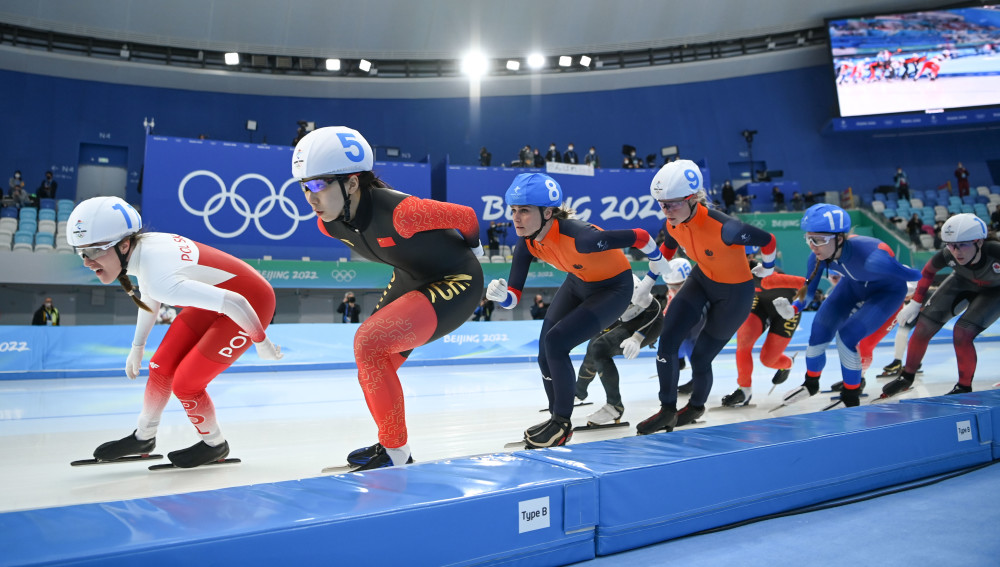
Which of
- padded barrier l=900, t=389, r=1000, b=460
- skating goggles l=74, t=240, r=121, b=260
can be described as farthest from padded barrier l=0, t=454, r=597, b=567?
padded barrier l=900, t=389, r=1000, b=460

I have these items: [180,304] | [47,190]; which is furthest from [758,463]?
[47,190]

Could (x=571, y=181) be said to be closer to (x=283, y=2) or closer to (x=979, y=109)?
(x=283, y=2)

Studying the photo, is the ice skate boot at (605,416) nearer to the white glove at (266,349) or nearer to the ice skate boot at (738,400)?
the ice skate boot at (738,400)

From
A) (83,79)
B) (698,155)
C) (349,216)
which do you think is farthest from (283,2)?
(349,216)

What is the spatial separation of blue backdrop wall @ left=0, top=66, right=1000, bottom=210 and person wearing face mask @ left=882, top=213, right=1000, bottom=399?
19.1 metres

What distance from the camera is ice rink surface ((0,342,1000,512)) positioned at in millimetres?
3512

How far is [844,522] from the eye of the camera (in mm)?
2783

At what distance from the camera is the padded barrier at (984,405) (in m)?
3.93

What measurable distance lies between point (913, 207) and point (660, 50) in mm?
10578

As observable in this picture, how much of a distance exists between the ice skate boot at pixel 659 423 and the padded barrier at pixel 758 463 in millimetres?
859

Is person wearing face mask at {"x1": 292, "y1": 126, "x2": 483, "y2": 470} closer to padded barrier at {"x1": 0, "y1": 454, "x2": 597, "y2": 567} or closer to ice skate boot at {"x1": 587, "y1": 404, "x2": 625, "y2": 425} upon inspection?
padded barrier at {"x1": 0, "y1": 454, "x2": 597, "y2": 567}

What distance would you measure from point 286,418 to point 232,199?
1177cm

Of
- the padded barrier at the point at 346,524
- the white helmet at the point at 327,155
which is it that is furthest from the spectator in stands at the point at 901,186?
the padded barrier at the point at 346,524

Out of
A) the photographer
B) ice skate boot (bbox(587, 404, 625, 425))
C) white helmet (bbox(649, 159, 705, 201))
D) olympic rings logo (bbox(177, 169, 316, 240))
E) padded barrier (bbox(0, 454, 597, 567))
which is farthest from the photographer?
olympic rings logo (bbox(177, 169, 316, 240))
